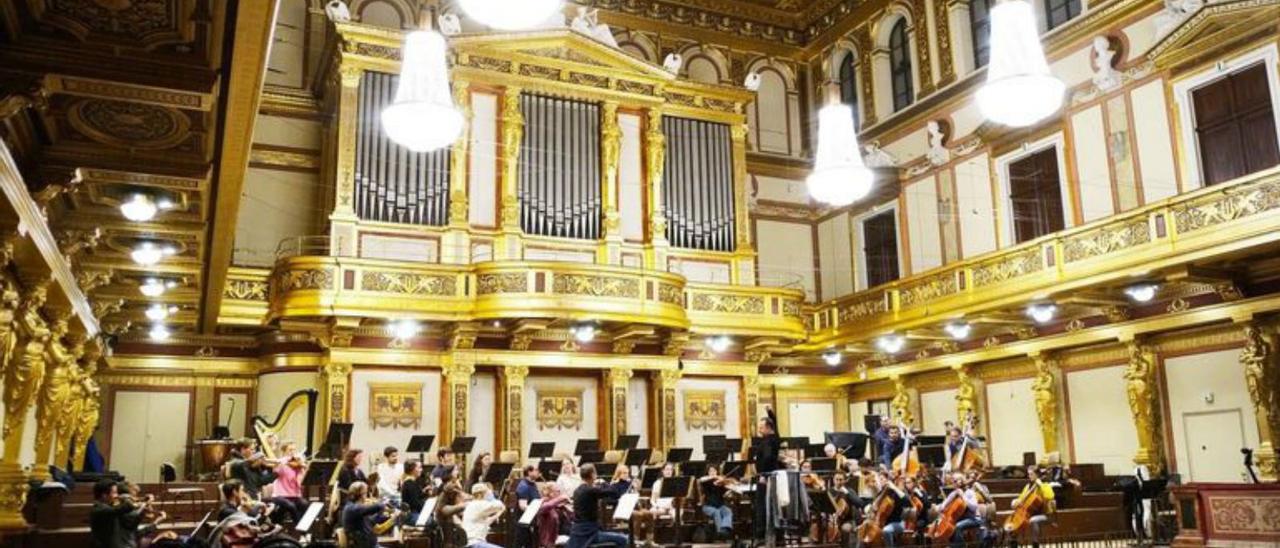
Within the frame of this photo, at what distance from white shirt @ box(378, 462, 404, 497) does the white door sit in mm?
12214

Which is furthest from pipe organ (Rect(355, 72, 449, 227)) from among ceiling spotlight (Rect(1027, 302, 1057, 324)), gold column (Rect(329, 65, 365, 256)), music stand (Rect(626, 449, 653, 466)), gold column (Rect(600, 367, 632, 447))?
ceiling spotlight (Rect(1027, 302, 1057, 324))

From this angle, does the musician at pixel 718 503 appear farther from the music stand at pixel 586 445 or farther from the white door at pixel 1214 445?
the white door at pixel 1214 445

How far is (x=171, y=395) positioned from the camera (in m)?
19.2

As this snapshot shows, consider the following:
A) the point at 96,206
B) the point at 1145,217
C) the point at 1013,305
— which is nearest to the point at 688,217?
the point at 1013,305

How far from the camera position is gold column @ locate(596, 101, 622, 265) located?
770 inches

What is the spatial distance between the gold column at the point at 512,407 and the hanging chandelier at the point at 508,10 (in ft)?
46.3

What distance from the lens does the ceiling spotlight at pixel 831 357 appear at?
73.0 ft

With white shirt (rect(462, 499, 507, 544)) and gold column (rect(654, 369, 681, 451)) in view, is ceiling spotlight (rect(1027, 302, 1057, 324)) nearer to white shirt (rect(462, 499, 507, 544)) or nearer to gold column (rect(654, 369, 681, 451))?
gold column (rect(654, 369, 681, 451))

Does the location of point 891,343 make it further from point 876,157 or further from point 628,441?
point 628,441

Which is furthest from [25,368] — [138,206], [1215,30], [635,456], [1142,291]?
[1215,30]

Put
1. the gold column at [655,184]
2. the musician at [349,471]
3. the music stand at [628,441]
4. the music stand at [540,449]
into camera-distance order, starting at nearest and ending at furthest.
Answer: the musician at [349,471] → the music stand at [540,449] → the music stand at [628,441] → the gold column at [655,184]

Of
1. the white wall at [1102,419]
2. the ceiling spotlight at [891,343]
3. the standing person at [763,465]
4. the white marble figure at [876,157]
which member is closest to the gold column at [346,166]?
the standing person at [763,465]

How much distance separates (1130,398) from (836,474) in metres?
6.77

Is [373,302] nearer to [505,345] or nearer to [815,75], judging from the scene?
[505,345]
